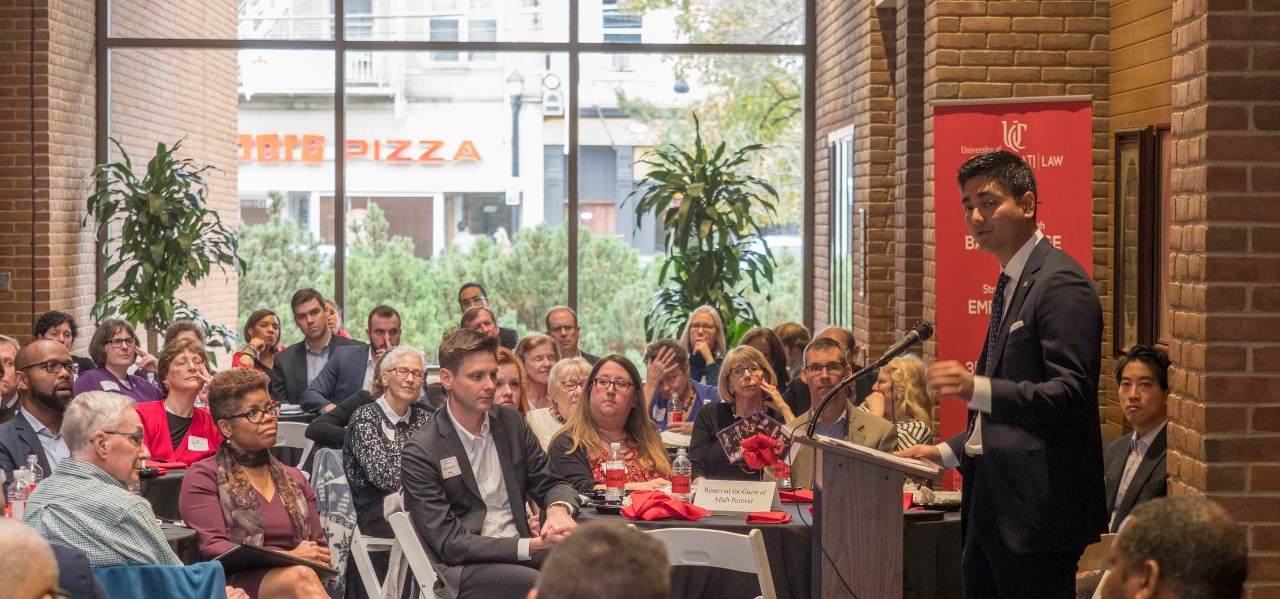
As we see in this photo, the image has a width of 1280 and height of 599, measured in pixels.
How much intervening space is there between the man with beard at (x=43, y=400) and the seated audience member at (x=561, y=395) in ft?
6.79

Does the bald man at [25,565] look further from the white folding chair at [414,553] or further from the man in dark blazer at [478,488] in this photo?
the man in dark blazer at [478,488]

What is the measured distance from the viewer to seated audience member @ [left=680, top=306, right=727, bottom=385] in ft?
26.6

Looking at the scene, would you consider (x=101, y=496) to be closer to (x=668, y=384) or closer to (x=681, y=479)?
(x=681, y=479)

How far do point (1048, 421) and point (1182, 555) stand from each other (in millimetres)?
1223

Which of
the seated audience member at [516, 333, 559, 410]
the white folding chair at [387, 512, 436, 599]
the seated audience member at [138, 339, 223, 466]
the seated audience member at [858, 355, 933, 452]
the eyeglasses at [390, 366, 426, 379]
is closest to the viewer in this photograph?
the white folding chair at [387, 512, 436, 599]

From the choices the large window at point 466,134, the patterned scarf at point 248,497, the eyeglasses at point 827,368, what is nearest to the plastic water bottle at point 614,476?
the eyeglasses at point 827,368

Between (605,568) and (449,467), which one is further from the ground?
(605,568)

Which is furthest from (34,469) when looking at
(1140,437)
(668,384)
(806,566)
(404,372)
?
(1140,437)

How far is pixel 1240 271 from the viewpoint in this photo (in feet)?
11.5

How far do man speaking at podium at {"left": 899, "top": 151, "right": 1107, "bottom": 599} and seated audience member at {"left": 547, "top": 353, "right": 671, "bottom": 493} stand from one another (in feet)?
6.82

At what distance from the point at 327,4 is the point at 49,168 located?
8.32 ft

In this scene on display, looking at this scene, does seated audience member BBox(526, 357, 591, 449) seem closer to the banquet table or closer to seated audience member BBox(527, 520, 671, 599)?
the banquet table

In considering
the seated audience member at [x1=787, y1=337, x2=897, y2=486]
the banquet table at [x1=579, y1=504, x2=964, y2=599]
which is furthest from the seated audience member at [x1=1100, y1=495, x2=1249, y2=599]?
the seated audience member at [x1=787, y1=337, x2=897, y2=486]

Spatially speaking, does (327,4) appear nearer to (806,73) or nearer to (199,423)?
(806,73)
